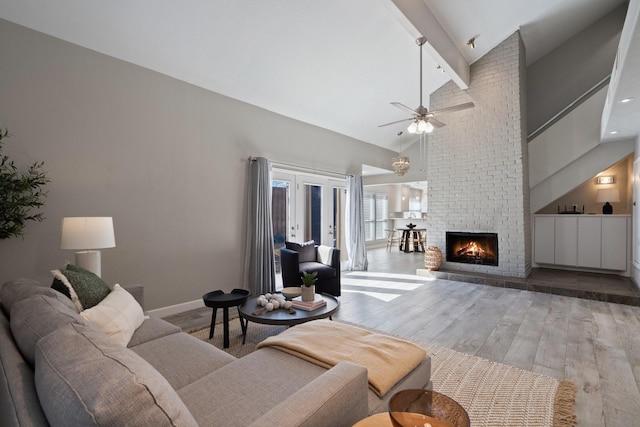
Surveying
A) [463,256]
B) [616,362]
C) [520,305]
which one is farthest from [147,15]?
[463,256]

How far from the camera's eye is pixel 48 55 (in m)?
3.05

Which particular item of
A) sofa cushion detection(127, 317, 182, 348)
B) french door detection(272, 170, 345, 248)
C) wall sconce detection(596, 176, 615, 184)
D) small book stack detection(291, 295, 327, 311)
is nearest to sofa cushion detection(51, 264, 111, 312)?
sofa cushion detection(127, 317, 182, 348)

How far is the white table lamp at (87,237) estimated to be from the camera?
2.68 m

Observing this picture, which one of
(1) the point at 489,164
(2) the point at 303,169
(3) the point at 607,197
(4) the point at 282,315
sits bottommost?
(4) the point at 282,315

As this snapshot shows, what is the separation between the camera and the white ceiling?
3.15m

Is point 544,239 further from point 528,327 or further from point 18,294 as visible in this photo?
point 18,294

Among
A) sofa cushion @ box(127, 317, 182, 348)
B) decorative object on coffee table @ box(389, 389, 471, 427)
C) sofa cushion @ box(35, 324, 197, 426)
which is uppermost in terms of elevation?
sofa cushion @ box(35, 324, 197, 426)

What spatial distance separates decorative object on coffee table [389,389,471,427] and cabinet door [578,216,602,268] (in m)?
6.62

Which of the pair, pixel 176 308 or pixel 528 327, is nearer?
pixel 528 327

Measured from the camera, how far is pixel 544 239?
636 centimetres

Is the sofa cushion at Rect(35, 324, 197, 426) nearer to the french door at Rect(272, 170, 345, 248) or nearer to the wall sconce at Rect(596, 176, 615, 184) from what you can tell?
the french door at Rect(272, 170, 345, 248)

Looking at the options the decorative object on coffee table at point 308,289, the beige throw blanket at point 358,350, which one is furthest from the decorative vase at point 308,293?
the beige throw blanket at point 358,350

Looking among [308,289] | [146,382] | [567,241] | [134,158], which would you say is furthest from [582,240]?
[134,158]

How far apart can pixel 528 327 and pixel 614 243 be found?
145 inches
